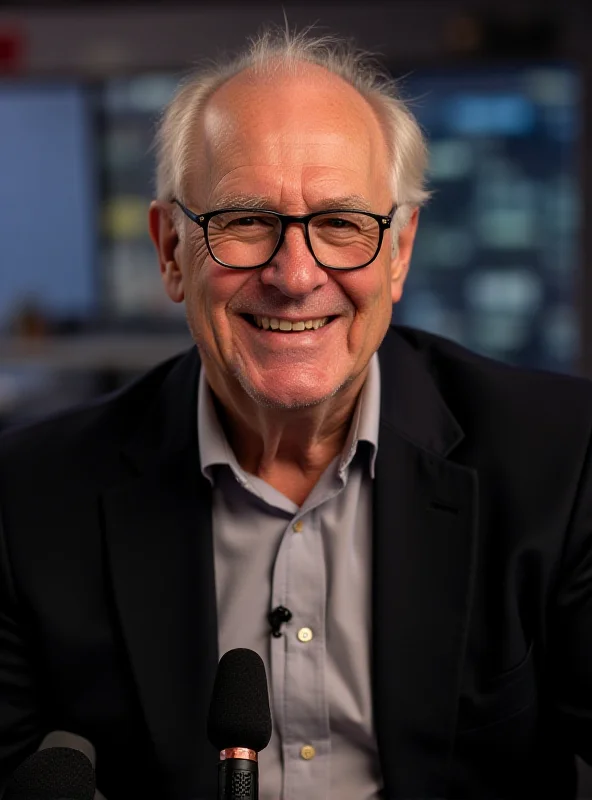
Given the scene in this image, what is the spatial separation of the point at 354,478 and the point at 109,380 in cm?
320

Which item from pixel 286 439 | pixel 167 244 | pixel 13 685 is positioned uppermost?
pixel 167 244

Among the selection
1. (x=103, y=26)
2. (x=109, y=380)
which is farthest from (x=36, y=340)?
(x=103, y=26)

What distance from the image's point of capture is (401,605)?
1.35 m

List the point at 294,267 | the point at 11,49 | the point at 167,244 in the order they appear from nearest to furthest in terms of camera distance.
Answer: the point at 294,267 → the point at 167,244 → the point at 11,49

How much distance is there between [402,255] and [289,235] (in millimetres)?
282

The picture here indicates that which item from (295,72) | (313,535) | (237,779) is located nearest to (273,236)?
(295,72)

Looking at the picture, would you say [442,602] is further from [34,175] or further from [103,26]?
[34,175]

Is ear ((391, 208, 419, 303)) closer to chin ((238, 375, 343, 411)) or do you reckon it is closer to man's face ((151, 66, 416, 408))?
man's face ((151, 66, 416, 408))

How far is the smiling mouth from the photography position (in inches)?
50.6

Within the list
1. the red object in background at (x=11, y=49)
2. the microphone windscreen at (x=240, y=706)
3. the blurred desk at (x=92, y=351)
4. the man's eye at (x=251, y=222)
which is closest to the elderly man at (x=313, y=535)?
the man's eye at (x=251, y=222)

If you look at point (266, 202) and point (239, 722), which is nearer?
point (239, 722)

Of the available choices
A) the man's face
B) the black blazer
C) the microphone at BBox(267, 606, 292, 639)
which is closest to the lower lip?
the man's face

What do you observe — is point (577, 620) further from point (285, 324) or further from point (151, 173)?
point (151, 173)

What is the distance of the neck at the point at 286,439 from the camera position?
1388 millimetres
